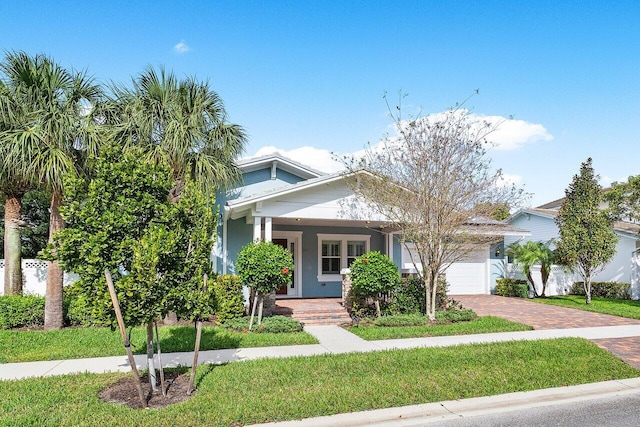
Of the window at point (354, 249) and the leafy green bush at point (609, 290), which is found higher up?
the window at point (354, 249)

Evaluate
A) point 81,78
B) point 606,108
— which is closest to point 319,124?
point 81,78

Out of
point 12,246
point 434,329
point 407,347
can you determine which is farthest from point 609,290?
point 12,246

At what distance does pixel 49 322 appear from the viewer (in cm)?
975

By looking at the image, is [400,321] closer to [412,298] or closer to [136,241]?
[412,298]

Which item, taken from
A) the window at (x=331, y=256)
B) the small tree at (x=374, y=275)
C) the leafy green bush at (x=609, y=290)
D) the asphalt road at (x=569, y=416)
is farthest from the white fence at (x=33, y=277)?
the leafy green bush at (x=609, y=290)

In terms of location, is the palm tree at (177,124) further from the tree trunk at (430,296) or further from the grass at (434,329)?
the tree trunk at (430,296)

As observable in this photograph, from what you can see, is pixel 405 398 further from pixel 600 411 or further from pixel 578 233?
pixel 578 233

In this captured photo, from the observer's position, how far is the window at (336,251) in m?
15.6

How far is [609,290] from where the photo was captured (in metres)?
18.4

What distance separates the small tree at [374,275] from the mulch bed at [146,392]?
5.58 meters

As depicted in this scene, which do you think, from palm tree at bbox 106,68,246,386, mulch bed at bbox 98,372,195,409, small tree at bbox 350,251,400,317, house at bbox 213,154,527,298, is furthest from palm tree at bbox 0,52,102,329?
small tree at bbox 350,251,400,317

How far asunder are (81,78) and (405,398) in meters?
9.69

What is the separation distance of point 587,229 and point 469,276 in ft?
16.3

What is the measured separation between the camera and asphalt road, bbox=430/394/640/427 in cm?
479
